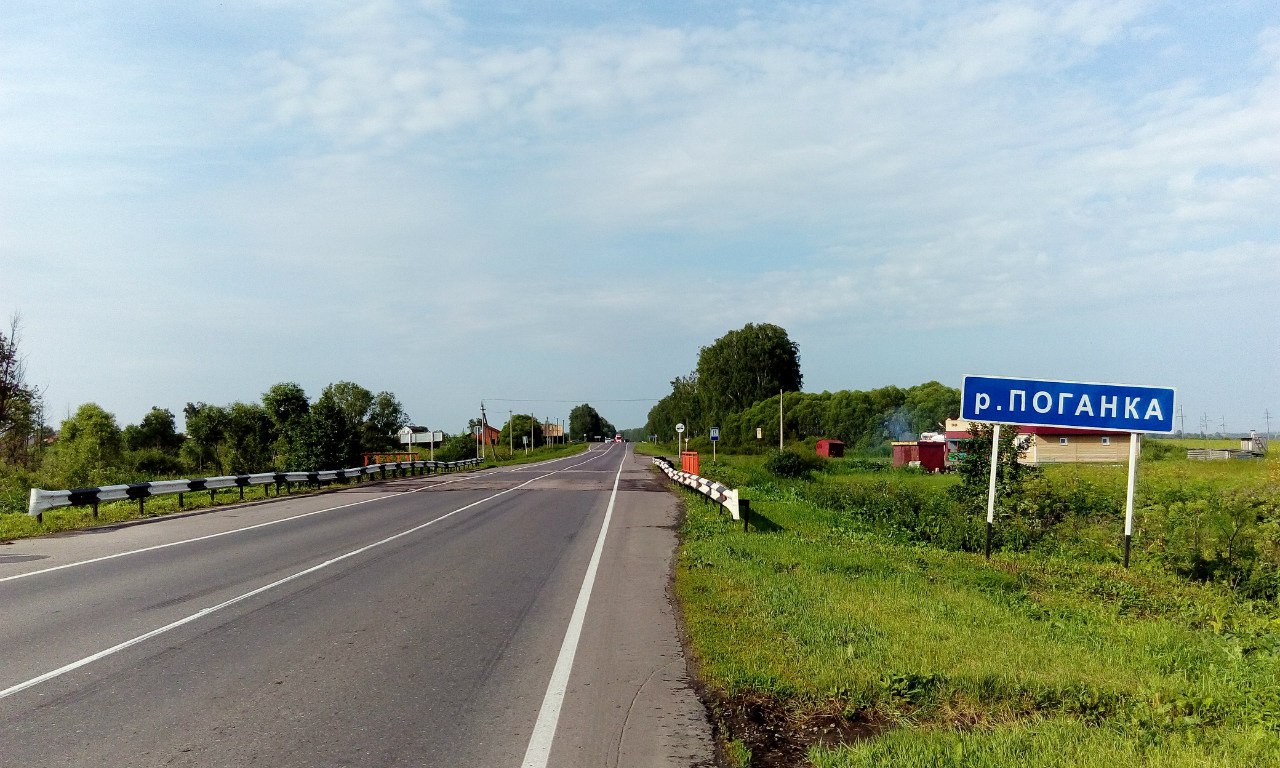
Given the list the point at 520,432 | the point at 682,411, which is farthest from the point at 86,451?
the point at 520,432

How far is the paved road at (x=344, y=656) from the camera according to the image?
5.48 metres

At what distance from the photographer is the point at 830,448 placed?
245 feet

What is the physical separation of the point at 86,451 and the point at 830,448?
178 ft

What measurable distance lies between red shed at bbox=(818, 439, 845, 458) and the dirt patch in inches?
2741

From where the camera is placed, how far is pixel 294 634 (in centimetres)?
851

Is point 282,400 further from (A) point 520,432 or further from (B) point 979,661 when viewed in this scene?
(A) point 520,432

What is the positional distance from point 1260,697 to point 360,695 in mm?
6395

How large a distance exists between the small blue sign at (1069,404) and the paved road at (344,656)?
567 cm

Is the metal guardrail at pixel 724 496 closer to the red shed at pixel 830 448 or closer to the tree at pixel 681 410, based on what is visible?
the red shed at pixel 830 448

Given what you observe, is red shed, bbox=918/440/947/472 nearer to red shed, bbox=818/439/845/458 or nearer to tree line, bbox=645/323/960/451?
red shed, bbox=818/439/845/458

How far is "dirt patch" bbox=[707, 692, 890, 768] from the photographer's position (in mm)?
5457

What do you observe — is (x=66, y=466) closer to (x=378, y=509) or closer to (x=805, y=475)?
(x=378, y=509)

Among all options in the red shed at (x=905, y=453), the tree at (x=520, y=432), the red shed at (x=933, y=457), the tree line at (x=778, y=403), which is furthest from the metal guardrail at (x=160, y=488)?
the tree at (x=520, y=432)

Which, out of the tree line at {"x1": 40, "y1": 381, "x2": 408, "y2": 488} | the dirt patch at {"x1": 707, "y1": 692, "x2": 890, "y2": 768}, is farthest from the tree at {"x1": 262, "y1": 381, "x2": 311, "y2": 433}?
the dirt patch at {"x1": 707, "y1": 692, "x2": 890, "y2": 768}
